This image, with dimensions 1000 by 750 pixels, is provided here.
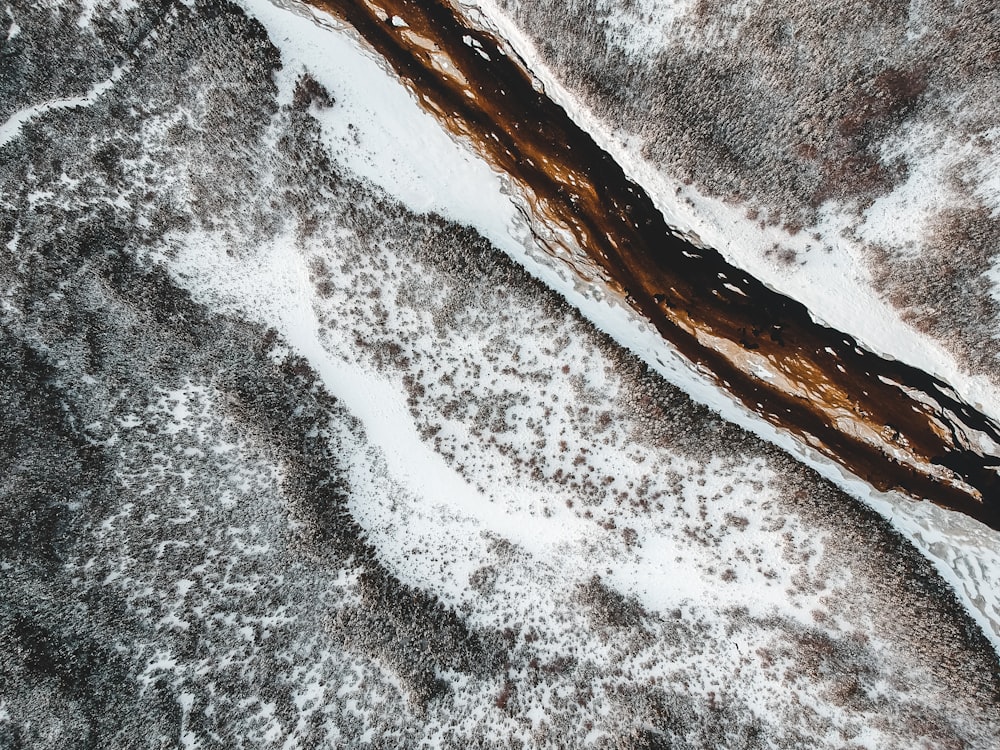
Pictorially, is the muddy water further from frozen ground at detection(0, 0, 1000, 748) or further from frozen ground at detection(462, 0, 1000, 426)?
frozen ground at detection(0, 0, 1000, 748)

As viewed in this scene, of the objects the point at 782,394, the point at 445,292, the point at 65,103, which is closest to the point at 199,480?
the point at 445,292

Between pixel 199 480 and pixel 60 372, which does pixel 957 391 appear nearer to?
pixel 199 480

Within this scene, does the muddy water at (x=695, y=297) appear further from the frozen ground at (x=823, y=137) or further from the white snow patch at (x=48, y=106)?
the white snow patch at (x=48, y=106)

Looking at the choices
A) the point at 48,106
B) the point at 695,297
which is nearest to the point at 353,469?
the point at 695,297

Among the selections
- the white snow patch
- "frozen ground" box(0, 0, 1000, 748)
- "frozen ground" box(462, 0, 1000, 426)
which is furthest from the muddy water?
the white snow patch

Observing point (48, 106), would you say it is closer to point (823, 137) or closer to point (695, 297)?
point (695, 297)

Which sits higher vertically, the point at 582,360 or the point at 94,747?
the point at 582,360
